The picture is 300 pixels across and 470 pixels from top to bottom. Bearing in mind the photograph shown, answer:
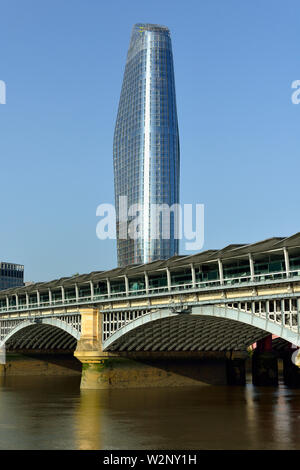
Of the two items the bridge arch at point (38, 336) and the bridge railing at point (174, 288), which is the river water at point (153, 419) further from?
the bridge arch at point (38, 336)

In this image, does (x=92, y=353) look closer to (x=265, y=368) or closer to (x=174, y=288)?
(x=174, y=288)

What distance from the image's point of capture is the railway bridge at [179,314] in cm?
5528

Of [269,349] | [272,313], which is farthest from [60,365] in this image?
[272,313]

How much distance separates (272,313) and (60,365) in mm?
71262

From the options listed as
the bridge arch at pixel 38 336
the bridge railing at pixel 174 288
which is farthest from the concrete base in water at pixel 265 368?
the bridge arch at pixel 38 336

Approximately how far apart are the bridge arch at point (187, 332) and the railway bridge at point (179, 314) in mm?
120

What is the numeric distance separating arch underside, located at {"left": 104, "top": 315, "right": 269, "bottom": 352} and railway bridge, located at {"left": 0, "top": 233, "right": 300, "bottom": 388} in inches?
4.8

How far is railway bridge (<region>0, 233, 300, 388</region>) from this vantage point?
5528 centimetres

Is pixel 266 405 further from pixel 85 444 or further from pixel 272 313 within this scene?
pixel 85 444

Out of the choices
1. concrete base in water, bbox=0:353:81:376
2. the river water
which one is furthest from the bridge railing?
concrete base in water, bbox=0:353:81:376

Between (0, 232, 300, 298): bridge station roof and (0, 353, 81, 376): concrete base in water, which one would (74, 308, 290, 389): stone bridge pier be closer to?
(0, 232, 300, 298): bridge station roof

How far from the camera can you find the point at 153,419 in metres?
49.7

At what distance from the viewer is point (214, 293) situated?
61.7 m

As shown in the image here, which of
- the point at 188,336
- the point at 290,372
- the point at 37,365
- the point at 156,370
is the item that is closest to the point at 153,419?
the point at 188,336
